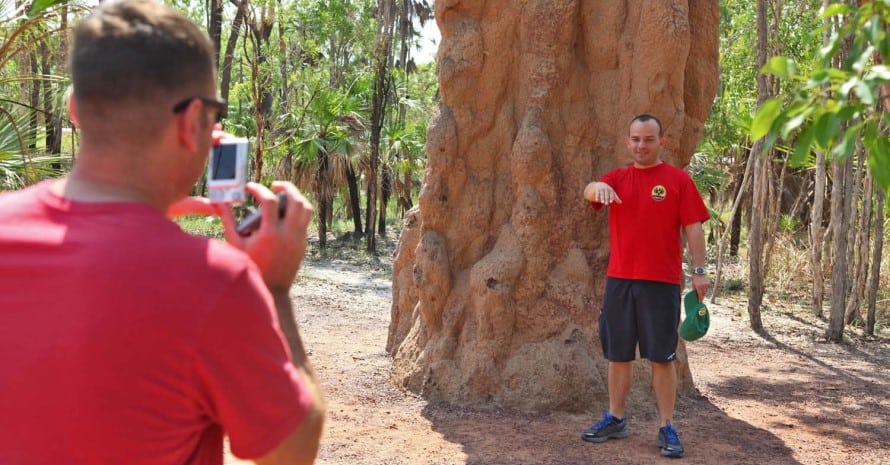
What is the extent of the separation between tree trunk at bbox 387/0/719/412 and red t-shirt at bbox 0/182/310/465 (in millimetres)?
5151

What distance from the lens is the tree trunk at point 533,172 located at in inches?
260

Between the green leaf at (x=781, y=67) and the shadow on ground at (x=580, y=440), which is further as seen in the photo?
the shadow on ground at (x=580, y=440)

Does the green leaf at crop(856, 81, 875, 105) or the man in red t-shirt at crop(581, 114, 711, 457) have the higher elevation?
the green leaf at crop(856, 81, 875, 105)

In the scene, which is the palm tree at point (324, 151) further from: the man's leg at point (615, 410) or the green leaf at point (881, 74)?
the green leaf at point (881, 74)

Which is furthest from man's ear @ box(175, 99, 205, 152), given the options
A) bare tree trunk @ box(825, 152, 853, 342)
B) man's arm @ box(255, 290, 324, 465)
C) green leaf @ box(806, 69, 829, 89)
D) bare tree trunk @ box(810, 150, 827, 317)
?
bare tree trunk @ box(810, 150, 827, 317)

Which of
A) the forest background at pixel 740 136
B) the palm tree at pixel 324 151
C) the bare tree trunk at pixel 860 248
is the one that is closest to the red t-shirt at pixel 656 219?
the forest background at pixel 740 136

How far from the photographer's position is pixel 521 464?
5488 millimetres

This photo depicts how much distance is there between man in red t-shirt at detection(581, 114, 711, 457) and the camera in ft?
18.1

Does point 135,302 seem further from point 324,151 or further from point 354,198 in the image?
point 354,198

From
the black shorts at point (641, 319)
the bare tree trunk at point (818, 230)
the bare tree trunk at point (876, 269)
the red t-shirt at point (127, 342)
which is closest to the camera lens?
the red t-shirt at point (127, 342)

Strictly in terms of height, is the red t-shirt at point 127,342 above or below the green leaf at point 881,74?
below

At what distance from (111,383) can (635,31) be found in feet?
19.3

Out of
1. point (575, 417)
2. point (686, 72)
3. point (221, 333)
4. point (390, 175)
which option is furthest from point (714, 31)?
point (390, 175)

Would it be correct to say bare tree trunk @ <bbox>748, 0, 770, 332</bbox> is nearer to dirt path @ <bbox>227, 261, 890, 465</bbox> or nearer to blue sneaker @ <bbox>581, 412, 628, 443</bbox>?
dirt path @ <bbox>227, 261, 890, 465</bbox>
